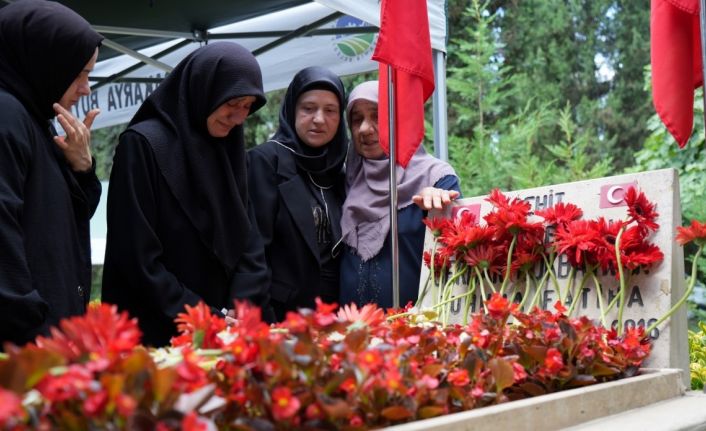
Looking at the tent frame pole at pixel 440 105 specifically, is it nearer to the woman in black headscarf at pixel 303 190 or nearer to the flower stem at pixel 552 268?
the woman in black headscarf at pixel 303 190

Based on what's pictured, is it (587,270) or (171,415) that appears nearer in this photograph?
(171,415)

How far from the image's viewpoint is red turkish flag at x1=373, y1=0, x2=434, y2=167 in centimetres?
249

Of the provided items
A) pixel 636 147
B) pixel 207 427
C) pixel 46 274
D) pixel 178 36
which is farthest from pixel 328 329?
pixel 636 147

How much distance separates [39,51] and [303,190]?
1036mm

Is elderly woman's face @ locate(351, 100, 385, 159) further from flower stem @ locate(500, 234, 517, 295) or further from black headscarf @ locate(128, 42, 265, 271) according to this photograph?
flower stem @ locate(500, 234, 517, 295)

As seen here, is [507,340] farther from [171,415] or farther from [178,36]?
[178,36]

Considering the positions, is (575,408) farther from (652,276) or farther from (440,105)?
(440,105)

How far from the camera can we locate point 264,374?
0.97m

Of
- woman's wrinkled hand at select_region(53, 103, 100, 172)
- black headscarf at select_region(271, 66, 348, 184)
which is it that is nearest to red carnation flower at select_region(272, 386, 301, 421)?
woman's wrinkled hand at select_region(53, 103, 100, 172)

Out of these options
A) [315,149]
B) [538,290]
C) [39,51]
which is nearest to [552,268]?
[538,290]

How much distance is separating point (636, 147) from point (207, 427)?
46.5 ft

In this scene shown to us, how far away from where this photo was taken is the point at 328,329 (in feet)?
3.57

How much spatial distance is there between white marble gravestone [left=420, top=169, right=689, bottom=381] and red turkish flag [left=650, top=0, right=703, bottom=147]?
41cm

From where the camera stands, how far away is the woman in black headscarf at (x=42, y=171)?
165cm
